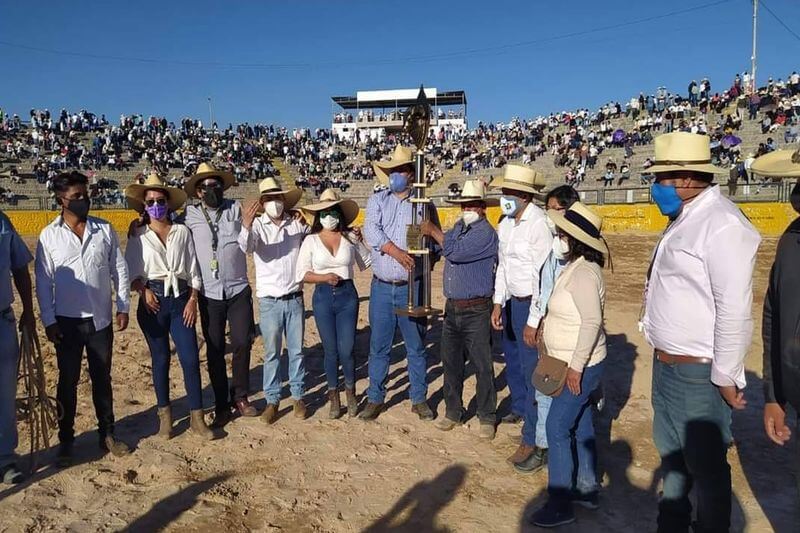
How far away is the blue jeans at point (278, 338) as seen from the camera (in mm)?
5262

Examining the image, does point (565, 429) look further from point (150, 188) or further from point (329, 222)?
point (150, 188)

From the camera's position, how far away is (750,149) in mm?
24125

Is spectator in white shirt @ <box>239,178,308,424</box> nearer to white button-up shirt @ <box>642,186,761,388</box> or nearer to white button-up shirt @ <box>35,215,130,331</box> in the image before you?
white button-up shirt @ <box>35,215,130,331</box>

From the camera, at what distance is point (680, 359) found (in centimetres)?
286

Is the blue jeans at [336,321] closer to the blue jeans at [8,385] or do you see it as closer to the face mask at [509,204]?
the face mask at [509,204]

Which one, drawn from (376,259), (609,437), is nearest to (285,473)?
(376,259)

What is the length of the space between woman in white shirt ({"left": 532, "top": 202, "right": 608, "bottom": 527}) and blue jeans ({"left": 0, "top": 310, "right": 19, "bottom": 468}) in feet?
11.9

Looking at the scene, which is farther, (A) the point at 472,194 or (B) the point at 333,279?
(B) the point at 333,279

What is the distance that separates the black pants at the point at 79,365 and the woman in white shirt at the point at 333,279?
1666 millimetres

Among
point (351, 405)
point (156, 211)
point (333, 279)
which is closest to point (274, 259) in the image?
point (333, 279)

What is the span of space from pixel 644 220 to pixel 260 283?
57.1 ft

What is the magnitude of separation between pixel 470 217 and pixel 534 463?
2.00 meters

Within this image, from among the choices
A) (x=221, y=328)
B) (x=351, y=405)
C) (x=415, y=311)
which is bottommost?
(x=351, y=405)

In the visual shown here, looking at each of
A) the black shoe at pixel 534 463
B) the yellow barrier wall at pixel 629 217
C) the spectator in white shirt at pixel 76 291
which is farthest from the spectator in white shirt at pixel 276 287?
the yellow barrier wall at pixel 629 217
